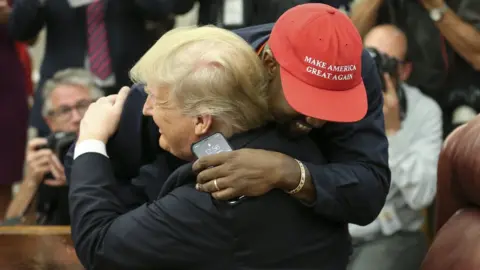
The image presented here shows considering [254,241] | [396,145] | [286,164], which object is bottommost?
[396,145]

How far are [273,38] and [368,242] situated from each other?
4.26 ft

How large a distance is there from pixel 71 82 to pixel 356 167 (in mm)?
1456

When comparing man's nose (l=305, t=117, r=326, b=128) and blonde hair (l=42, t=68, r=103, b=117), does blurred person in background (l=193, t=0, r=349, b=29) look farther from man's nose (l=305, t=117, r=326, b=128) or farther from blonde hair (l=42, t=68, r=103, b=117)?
man's nose (l=305, t=117, r=326, b=128)

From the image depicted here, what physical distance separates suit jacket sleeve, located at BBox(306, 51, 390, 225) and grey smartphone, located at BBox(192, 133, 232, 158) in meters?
0.15

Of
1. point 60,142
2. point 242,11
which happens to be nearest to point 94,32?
point 60,142

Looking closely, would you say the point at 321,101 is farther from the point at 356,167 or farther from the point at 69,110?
the point at 69,110

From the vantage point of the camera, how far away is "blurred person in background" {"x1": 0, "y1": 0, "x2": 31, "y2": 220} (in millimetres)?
2973

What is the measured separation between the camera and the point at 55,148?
2.47 m

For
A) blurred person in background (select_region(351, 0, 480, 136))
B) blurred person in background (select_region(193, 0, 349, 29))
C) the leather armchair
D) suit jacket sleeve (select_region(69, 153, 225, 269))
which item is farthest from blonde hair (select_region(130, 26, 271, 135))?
blurred person in background (select_region(351, 0, 480, 136))

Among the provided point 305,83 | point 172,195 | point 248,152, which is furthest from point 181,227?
point 305,83

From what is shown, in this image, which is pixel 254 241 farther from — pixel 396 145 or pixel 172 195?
pixel 396 145

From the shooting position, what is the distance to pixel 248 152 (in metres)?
1.28

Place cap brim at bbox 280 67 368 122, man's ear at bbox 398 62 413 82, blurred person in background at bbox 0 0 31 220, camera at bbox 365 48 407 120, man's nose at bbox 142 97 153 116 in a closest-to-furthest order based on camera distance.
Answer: cap brim at bbox 280 67 368 122
man's nose at bbox 142 97 153 116
camera at bbox 365 48 407 120
man's ear at bbox 398 62 413 82
blurred person in background at bbox 0 0 31 220

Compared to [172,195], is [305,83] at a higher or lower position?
higher
